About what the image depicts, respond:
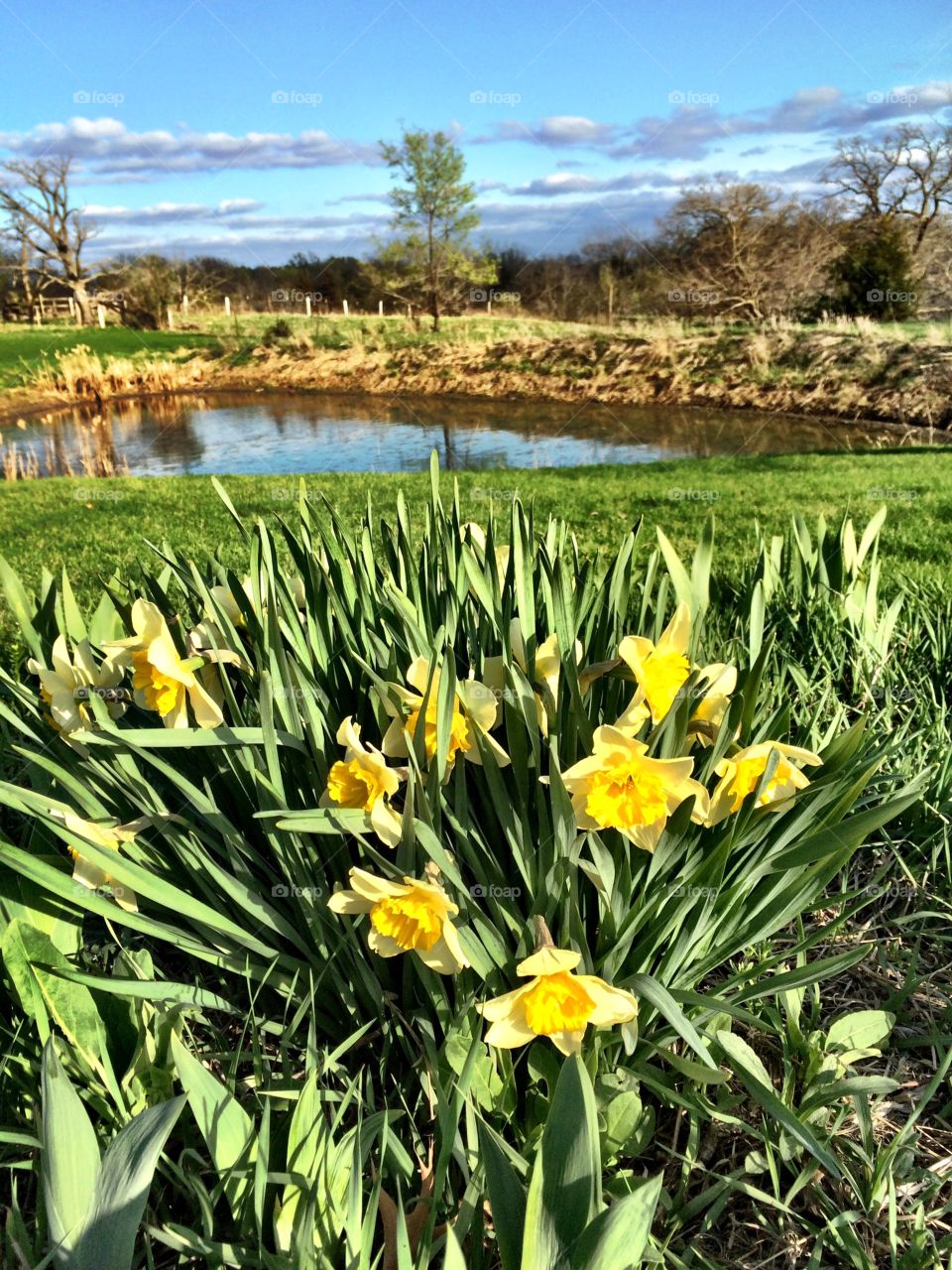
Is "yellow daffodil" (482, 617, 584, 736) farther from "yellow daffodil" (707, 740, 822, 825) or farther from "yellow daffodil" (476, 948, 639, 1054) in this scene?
"yellow daffodil" (476, 948, 639, 1054)

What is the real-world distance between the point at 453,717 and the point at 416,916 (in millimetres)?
273

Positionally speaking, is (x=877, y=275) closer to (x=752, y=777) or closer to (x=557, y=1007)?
(x=752, y=777)

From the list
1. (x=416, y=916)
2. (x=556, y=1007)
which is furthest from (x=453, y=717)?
(x=556, y=1007)

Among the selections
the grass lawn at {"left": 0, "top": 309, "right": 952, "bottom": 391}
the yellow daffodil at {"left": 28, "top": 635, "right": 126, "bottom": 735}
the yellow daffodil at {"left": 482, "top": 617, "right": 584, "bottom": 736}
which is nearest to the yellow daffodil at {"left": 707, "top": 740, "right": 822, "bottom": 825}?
the yellow daffodil at {"left": 482, "top": 617, "right": 584, "bottom": 736}

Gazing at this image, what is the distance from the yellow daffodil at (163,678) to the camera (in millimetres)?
1268

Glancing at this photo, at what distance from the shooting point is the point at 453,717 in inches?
47.3

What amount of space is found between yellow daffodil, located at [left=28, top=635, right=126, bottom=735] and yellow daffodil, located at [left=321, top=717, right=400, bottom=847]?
0.49 metres

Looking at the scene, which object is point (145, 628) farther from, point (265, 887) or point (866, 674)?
point (866, 674)

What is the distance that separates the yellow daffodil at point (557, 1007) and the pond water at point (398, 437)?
33.4 feet

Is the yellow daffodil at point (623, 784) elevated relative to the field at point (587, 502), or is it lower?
elevated

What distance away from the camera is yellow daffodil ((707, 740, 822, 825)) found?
3.93ft

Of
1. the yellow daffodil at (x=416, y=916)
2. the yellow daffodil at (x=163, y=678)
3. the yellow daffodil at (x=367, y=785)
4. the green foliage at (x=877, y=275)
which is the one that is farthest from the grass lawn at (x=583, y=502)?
the green foliage at (x=877, y=275)

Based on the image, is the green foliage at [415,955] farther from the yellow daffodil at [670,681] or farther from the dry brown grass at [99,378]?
the dry brown grass at [99,378]

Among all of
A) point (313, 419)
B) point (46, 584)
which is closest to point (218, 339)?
point (313, 419)
